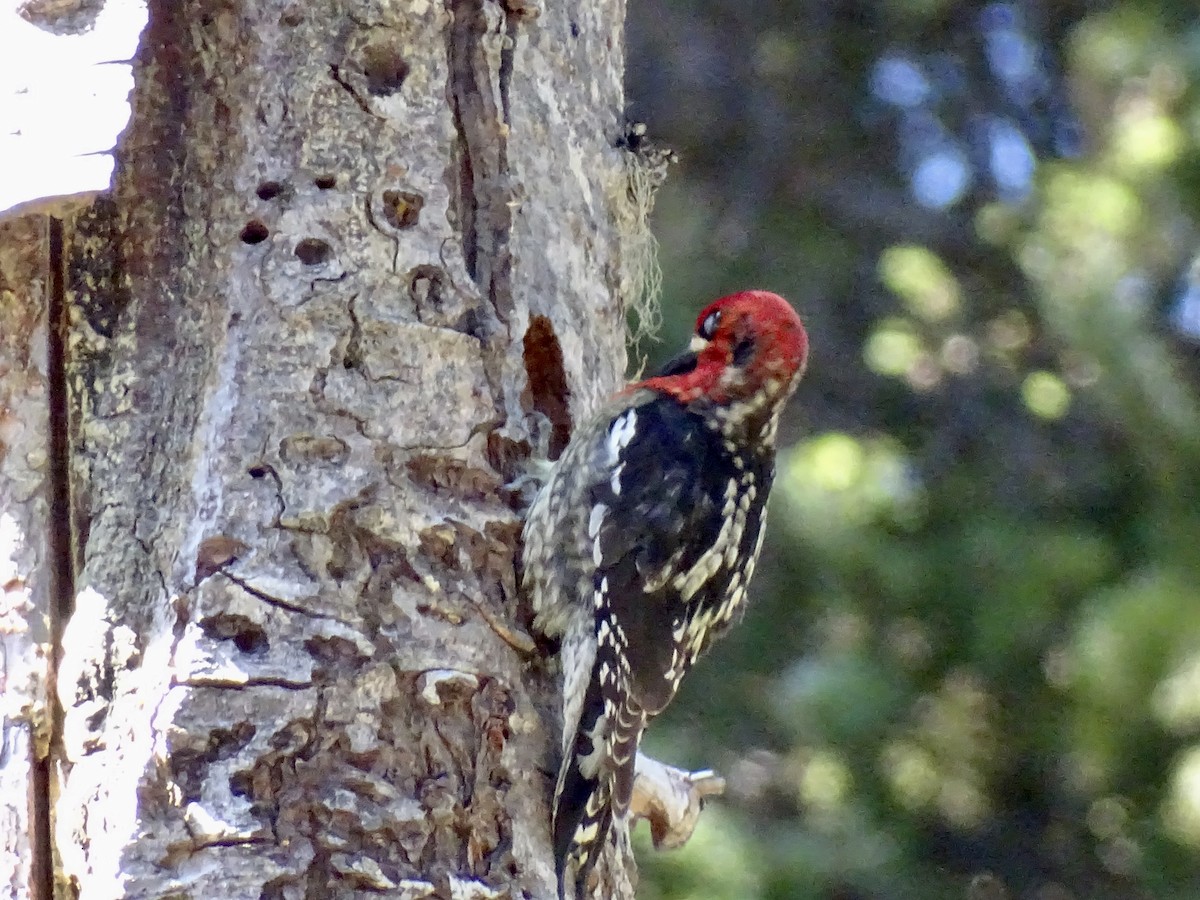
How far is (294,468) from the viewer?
2.39m

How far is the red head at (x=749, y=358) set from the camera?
3361 millimetres

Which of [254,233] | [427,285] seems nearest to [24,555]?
[254,233]

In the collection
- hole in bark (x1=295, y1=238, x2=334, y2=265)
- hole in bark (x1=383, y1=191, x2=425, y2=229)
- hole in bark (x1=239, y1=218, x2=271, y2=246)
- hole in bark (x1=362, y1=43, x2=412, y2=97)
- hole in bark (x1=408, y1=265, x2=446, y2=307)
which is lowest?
hole in bark (x1=408, y1=265, x2=446, y2=307)

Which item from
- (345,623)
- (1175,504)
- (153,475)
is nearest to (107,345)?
(153,475)

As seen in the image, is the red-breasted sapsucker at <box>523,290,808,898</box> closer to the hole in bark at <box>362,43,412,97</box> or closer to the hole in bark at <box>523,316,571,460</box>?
the hole in bark at <box>523,316,571,460</box>

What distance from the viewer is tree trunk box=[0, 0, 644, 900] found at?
2182 millimetres

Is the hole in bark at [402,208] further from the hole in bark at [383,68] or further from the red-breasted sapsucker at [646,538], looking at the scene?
the red-breasted sapsucker at [646,538]

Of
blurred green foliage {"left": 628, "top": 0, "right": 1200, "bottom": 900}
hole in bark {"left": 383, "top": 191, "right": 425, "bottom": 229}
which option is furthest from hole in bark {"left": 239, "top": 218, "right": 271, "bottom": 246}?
blurred green foliage {"left": 628, "top": 0, "right": 1200, "bottom": 900}

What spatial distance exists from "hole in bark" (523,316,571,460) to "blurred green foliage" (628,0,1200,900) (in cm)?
159

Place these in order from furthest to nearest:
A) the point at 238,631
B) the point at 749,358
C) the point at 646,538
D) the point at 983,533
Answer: the point at 983,533
the point at 749,358
the point at 646,538
the point at 238,631

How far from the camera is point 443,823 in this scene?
89.3 inches

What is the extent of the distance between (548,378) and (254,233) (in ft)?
2.06

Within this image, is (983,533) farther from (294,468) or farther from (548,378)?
(294,468)

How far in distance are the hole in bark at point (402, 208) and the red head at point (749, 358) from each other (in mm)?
863
